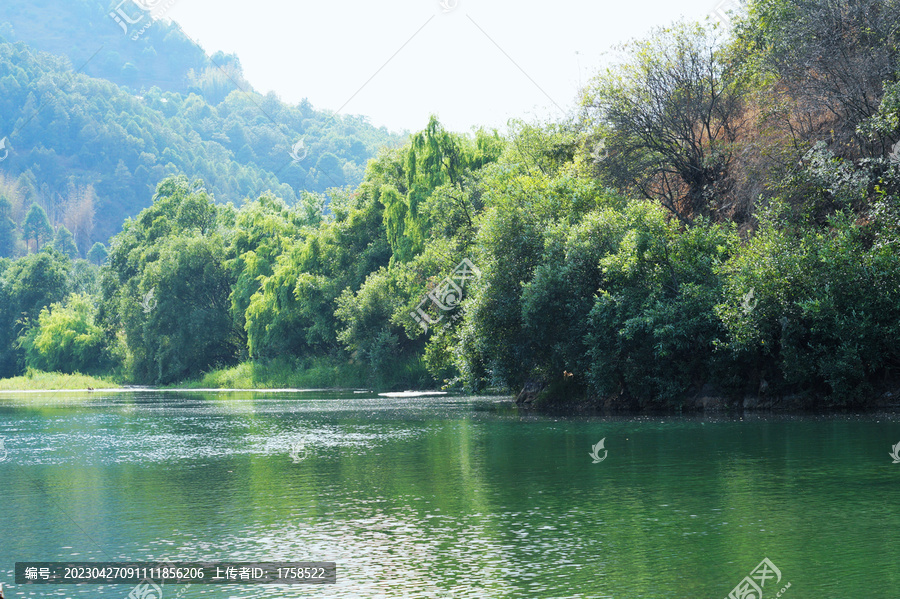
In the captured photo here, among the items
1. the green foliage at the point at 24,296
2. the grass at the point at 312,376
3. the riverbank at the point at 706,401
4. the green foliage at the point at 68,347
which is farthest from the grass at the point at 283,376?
the green foliage at the point at 24,296

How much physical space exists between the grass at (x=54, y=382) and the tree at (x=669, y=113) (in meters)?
64.2

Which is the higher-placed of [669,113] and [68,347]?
[669,113]

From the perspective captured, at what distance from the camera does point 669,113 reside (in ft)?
157

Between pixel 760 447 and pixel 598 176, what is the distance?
87.0 feet

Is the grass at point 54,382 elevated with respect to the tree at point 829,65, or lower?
→ lower

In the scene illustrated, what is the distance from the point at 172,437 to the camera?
33438mm

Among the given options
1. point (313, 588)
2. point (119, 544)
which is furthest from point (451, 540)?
point (119, 544)

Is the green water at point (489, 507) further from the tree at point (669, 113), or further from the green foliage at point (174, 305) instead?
the green foliage at point (174, 305)

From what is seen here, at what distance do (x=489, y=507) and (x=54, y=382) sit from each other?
9056 cm

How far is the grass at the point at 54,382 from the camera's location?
313ft

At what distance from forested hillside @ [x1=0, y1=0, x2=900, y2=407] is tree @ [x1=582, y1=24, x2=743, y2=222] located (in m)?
0.12

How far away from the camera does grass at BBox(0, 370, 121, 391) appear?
313 feet

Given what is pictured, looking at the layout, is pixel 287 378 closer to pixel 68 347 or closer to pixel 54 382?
pixel 54 382

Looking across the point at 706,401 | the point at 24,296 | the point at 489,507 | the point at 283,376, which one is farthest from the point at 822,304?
the point at 24,296
